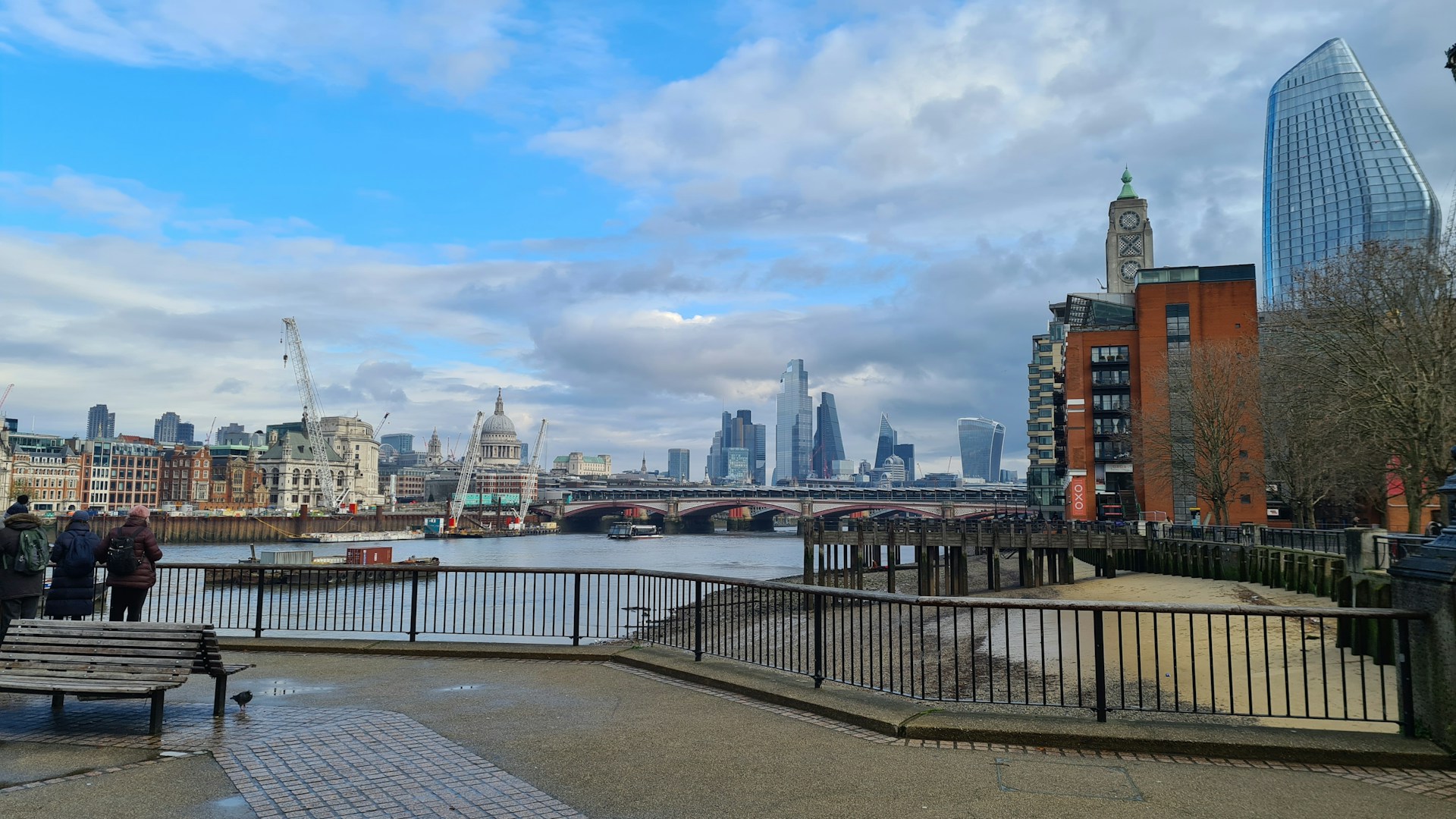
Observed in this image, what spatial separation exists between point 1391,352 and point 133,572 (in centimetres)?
3805

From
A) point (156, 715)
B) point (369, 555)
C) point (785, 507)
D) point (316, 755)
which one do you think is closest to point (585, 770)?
point (316, 755)

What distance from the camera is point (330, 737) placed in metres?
7.65

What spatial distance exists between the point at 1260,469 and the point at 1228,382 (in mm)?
9855

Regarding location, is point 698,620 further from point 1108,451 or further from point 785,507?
point 785,507

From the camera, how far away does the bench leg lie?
7.62 metres

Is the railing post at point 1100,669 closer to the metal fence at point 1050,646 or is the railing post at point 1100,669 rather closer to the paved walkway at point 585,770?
the metal fence at point 1050,646

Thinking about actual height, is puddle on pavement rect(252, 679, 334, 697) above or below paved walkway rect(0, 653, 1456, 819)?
below

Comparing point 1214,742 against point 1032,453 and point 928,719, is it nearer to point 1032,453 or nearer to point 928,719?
point 928,719

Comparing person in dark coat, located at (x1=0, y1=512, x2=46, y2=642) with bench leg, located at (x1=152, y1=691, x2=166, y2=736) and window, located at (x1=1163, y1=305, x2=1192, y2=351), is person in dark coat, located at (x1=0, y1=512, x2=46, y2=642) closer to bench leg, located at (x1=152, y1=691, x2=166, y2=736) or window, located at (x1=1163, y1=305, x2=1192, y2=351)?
bench leg, located at (x1=152, y1=691, x2=166, y2=736)

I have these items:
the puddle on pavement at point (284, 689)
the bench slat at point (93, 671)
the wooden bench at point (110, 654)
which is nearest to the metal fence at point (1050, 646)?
the puddle on pavement at point (284, 689)

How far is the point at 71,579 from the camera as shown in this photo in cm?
988

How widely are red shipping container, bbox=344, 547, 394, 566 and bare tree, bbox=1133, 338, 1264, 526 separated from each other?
184 feet

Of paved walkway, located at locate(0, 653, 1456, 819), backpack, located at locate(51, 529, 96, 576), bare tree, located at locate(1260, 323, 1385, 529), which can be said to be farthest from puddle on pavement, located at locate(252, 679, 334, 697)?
bare tree, located at locate(1260, 323, 1385, 529)

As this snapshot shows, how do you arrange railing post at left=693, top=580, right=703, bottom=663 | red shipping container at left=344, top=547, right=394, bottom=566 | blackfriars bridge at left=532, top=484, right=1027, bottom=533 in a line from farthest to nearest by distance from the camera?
1. blackfriars bridge at left=532, top=484, right=1027, bottom=533
2. red shipping container at left=344, top=547, right=394, bottom=566
3. railing post at left=693, top=580, right=703, bottom=663
